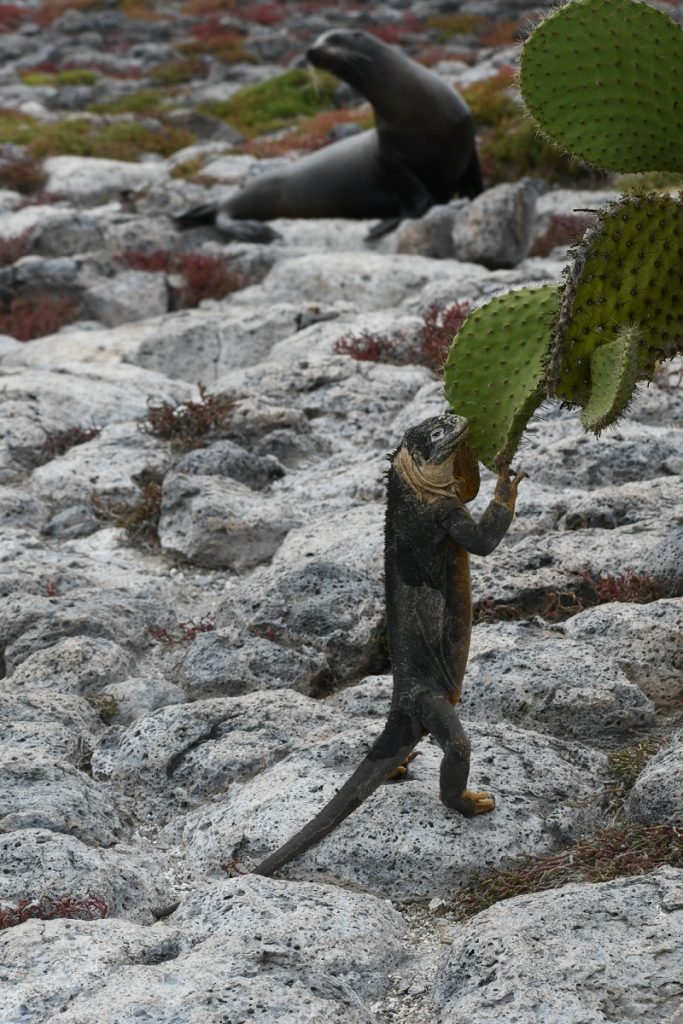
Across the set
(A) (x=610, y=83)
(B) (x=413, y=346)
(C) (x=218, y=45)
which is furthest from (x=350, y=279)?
(C) (x=218, y=45)

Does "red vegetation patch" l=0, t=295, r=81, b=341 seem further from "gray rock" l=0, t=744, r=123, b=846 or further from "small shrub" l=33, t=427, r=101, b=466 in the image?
"gray rock" l=0, t=744, r=123, b=846

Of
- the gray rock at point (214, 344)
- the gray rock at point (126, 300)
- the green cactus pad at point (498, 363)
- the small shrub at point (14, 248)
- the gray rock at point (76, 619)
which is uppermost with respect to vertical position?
the green cactus pad at point (498, 363)

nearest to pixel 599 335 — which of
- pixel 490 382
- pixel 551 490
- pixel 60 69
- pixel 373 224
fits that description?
pixel 490 382

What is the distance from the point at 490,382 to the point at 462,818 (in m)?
1.65

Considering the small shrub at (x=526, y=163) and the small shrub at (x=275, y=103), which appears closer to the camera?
the small shrub at (x=526, y=163)

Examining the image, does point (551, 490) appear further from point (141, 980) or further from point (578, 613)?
point (141, 980)

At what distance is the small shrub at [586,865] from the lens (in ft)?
14.4

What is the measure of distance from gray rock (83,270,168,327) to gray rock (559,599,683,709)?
8.32 meters

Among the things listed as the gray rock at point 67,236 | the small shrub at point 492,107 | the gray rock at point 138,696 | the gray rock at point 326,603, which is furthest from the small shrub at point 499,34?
the gray rock at point 138,696

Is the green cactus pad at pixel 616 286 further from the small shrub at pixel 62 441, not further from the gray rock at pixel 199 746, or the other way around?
the small shrub at pixel 62 441

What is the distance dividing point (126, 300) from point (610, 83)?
9.28m

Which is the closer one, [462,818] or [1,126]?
[462,818]

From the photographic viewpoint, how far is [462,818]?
4.88 meters

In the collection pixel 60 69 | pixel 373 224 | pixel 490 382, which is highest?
pixel 490 382
